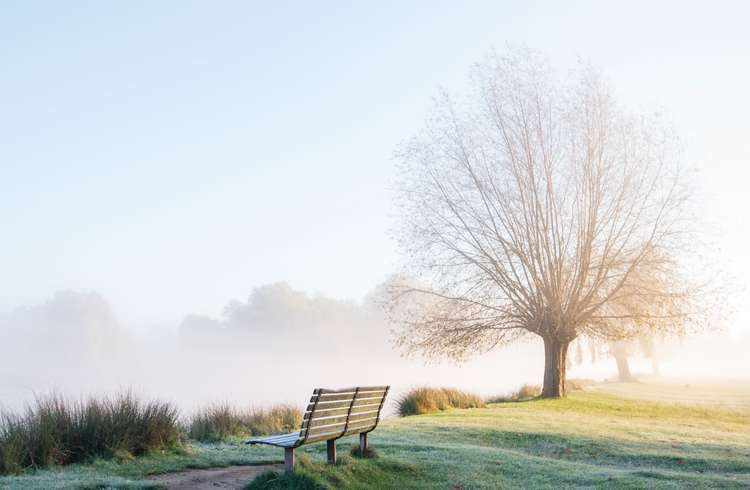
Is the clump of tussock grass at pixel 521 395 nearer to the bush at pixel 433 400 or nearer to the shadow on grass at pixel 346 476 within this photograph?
the bush at pixel 433 400

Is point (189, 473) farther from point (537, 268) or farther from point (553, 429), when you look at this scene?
point (537, 268)

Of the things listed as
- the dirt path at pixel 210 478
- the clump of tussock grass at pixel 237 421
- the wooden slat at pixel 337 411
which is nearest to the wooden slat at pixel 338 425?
the wooden slat at pixel 337 411

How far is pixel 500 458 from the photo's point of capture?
1148 cm

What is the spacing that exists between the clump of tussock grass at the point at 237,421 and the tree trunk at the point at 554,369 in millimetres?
11719

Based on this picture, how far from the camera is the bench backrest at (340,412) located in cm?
802

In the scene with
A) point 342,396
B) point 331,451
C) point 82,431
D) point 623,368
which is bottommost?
point 623,368

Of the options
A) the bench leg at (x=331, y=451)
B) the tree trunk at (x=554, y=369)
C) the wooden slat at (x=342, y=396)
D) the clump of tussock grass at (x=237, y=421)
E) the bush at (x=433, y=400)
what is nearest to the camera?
the wooden slat at (x=342, y=396)

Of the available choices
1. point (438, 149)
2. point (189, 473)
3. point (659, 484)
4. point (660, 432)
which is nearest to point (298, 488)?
point (189, 473)

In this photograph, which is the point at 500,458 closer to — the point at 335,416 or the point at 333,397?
the point at 335,416

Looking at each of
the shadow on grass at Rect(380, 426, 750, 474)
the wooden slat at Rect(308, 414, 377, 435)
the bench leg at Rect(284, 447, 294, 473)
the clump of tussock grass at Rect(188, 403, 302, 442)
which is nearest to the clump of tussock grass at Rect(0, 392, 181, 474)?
→ the clump of tussock grass at Rect(188, 403, 302, 442)

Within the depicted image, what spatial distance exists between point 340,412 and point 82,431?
12.9 feet

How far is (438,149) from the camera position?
24.9 m

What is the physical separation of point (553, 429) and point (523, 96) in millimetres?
12873

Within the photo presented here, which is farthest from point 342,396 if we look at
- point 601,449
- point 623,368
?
point 623,368
